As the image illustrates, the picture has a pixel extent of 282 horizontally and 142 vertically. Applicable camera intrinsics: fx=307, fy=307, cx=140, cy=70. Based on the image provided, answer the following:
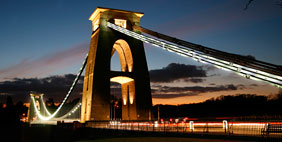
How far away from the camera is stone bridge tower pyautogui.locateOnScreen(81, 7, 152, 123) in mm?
29875

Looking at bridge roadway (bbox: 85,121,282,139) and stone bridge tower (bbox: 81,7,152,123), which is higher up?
stone bridge tower (bbox: 81,7,152,123)

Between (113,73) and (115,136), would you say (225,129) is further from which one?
(113,73)

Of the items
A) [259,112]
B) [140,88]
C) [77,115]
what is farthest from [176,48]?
[259,112]

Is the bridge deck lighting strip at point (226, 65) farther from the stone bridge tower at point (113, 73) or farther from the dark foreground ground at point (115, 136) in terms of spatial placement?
the stone bridge tower at point (113, 73)

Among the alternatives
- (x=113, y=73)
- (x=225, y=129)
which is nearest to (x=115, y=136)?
(x=225, y=129)

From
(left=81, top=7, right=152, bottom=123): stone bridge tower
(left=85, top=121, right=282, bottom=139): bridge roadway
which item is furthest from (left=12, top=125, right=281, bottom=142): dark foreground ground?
(left=81, top=7, right=152, bottom=123): stone bridge tower

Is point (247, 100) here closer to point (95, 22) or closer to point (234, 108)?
point (234, 108)

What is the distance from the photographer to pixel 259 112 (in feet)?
152

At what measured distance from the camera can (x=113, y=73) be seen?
31156mm

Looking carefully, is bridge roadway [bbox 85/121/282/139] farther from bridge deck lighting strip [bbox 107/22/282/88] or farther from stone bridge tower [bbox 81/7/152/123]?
stone bridge tower [bbox 81/7/152/123]

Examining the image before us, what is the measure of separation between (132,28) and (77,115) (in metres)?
15.8

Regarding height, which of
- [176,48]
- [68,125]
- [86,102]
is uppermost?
[176,48]

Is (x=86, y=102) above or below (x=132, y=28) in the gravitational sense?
below

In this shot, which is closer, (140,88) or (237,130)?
(237,130)
